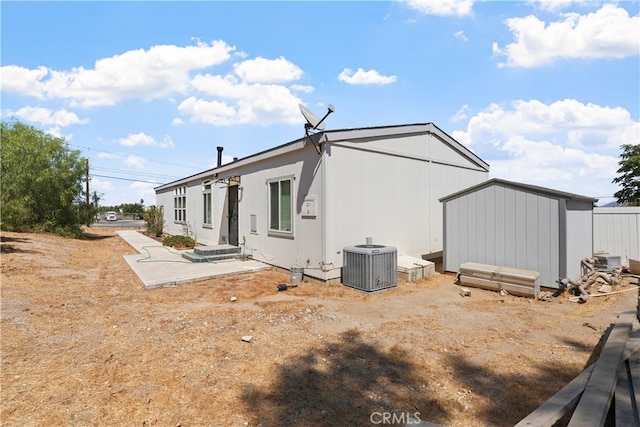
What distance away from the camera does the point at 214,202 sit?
1302 cm

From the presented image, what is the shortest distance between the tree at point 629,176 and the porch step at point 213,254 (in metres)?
26.8

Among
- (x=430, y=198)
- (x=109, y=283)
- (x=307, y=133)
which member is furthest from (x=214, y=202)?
(x=430, y=198)

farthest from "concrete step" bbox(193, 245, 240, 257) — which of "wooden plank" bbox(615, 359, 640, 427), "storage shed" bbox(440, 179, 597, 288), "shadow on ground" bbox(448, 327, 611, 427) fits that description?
"wooden plank" bbox(615, 359, 640, 427)

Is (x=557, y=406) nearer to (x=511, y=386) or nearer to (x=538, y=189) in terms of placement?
(x=511, y=386)

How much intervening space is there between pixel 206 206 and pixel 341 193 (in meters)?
8.45

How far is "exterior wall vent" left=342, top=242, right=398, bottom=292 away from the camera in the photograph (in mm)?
6652

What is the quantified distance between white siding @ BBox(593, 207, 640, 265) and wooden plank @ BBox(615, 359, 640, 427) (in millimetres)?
8835

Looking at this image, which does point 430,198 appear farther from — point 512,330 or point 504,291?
point 512,330

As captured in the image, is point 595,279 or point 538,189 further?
point 595,279

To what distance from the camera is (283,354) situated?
3775mm

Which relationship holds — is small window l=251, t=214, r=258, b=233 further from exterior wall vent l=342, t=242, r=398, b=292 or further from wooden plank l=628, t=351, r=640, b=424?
wooden plank l=628, t=351, r=640, b=424

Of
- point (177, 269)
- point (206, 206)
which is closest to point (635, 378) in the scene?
point (177, 269)

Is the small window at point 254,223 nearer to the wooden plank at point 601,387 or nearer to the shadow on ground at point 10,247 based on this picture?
the shadow on ground at point 10,247

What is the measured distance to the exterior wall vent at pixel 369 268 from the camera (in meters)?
6.65
